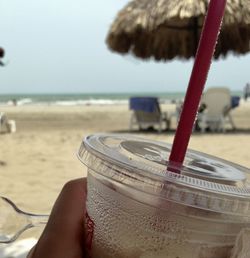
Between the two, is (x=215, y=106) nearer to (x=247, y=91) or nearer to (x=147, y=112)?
(x=147, y=112)

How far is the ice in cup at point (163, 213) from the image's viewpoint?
574 mm

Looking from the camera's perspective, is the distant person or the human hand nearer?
the human hand

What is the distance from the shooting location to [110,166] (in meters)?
0.62

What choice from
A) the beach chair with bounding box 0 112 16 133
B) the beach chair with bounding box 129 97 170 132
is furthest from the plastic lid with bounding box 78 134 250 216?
the beach chair with bounding box 129 97 170 132

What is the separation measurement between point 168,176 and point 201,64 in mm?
138

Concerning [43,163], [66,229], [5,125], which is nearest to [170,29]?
[5,125]

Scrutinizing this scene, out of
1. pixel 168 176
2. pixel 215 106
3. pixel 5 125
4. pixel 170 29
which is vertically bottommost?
pixel 5 125

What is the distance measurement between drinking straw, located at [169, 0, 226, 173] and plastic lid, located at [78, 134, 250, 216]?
69mm

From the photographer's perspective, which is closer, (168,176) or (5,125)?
(168,176)

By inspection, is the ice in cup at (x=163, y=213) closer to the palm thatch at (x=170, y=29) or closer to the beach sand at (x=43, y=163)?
the beach sand at (x=43, y=163)

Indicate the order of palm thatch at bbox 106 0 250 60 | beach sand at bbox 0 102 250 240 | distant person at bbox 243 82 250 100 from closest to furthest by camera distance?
beach sand at bbox 0 102 250 240, palm thatch at bbox 106 0 250 60, distant person at bbox 243 82 250 100

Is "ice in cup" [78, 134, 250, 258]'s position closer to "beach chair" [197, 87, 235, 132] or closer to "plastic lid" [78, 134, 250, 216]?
"plastic lid" [78, 134, 250, 216]

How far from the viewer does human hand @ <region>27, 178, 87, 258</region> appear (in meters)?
0.66

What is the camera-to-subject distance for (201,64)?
1.96 ft
